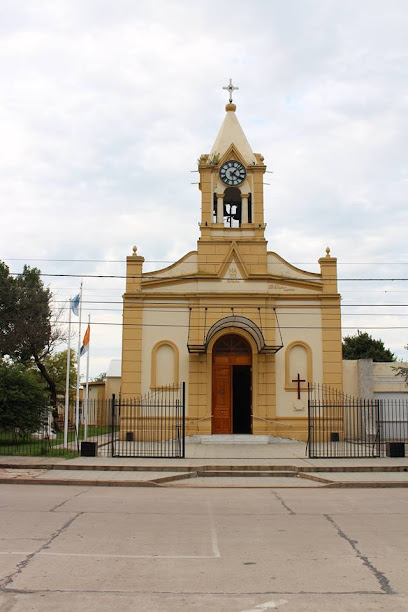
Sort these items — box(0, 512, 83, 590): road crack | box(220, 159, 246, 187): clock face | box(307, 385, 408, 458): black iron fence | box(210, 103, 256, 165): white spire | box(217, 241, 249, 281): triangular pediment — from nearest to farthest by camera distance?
1. box(0, 512, 83, 590): road crack
2. box(307, 385, 408, 458): black iron fence
3. box(217, 241, 249, 281): triangular pediment
4. box(220, 159, 246, 187): clock face
5. box(210, 103, 256, 165): white spire

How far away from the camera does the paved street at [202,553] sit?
6.55 metres

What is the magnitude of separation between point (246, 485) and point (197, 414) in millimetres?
11145

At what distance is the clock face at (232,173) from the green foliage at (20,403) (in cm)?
1291

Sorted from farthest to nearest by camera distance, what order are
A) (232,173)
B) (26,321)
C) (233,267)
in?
(26,321) < (232,173) < (233,267)

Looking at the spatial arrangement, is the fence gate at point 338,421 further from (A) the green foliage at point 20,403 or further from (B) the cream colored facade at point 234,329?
(A) the green foliage at point 20,403

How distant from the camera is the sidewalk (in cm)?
1630

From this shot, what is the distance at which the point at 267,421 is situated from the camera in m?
27.2

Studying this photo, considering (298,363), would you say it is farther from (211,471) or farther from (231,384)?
(211,471)

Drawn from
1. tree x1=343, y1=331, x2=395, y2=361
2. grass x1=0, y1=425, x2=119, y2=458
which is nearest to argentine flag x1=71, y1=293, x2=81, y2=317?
grass x1=0, y1=425, x2=119, y2=458

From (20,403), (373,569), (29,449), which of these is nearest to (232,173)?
(20,403)

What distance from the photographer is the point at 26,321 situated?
3666cm

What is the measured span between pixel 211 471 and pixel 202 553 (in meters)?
9.69

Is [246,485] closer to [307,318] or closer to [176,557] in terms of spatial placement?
[176,557]

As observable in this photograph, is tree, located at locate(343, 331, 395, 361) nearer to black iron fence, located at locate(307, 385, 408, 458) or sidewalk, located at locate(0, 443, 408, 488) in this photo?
black iron fence, located at locate(307, 385, 408, 458)
